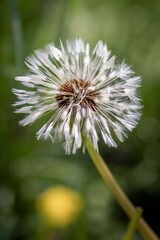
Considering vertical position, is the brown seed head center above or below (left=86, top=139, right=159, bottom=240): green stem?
above

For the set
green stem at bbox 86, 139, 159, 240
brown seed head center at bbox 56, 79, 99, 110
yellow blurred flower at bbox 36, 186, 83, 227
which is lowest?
yellow blurred flower at bbox 36, 186, 83, 227

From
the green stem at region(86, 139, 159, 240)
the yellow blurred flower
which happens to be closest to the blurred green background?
the yellow blurred flower

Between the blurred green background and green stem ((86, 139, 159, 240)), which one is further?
the blurred green background

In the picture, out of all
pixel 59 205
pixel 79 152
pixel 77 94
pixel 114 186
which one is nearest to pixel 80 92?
pixel 77 94

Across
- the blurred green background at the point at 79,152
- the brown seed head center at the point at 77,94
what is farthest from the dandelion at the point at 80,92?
the blurred green background at the point at 79,152

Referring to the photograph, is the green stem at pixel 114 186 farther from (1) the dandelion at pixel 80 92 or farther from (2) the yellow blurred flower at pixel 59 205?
(2) the yellow blurred flower at pixel 59 205

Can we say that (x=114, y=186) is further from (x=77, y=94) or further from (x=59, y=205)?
(x=59, y=205)

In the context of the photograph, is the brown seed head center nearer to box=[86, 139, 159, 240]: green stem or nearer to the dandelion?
the dandelion
